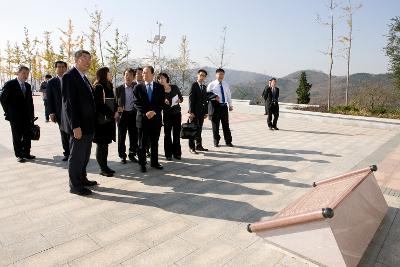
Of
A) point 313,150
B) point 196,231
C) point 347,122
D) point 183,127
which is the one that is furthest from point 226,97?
point 347,122

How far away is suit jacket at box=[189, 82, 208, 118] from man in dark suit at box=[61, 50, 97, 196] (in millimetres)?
3031

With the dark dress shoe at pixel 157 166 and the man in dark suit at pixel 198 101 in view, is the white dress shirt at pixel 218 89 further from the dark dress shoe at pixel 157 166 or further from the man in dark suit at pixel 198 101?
the dark dress shoe at pixel 157 166

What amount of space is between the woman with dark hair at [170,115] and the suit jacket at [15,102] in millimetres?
2827

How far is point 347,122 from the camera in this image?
42.9ft

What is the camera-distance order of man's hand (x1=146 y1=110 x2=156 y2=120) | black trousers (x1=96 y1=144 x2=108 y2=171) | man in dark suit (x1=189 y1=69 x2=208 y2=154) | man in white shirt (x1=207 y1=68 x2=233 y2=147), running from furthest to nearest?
man in white shirt (x1=207 y1=68 x2=233 y2=147) < man in dark suit (x1=189 y1=69 x2=208 y2=154) < man's hand (x1=146 y1=110 x2=156 y2=120) < black trousers (x1=96 y1=144 x2=108 y2=171)

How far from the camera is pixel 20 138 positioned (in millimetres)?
6629

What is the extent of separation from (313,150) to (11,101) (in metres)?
6.95

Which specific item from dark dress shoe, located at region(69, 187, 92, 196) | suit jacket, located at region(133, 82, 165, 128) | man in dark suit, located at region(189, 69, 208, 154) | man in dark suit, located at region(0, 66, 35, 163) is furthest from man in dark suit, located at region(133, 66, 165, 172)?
man in dark suit, located at region(0, 66, 35, 163)

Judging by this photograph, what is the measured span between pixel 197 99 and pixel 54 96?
298 cm

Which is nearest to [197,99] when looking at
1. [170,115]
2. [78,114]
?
[170,115]

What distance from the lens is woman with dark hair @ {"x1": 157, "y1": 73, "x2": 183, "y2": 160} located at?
6446 millimetres

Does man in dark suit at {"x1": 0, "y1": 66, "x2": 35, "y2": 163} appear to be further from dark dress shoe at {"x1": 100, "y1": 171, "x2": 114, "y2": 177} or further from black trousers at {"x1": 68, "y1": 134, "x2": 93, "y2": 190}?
black trousers at {"x1": 68, "y1": 134, "x2": 93, "y2": 190}

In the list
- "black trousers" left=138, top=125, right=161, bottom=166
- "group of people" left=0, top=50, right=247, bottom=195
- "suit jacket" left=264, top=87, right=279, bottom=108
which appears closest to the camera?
"group of people" left=0, top=50, right=247, bottom=195

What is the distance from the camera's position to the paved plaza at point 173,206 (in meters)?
3.05
